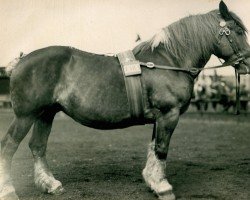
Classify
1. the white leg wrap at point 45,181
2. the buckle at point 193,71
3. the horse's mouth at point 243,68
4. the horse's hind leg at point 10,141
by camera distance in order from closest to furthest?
the horse's hind leg at point 10,141
the buckle at point 193,71
the white leg wrap at point 45,181
the horse's mouth at point 243,68

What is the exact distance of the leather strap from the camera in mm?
5586

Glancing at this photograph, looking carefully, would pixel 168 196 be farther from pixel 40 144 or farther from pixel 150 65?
pixel 40 144

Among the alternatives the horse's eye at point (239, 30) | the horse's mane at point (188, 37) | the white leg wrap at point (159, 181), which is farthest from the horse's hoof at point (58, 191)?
the horse's eye at point (239, 30)

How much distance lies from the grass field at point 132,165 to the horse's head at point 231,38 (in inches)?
81.5

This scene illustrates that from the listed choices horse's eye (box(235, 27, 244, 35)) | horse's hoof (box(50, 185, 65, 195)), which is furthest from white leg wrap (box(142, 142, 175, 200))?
horse's eye (box(235, 27, 244, 35))

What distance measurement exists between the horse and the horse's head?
15 mm

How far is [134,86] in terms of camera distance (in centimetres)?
559

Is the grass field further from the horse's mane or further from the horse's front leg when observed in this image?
the horse's mane

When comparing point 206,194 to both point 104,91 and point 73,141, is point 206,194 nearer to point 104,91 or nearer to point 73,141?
point 104,91

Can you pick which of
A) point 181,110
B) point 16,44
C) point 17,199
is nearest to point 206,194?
point 181,110

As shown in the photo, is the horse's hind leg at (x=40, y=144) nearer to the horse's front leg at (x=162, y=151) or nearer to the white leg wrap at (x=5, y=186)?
the white leg wrap at (x=5, y=186)

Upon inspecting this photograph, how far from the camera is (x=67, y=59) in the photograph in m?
5.77

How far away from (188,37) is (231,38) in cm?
66

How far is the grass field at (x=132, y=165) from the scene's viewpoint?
5.96 meters
